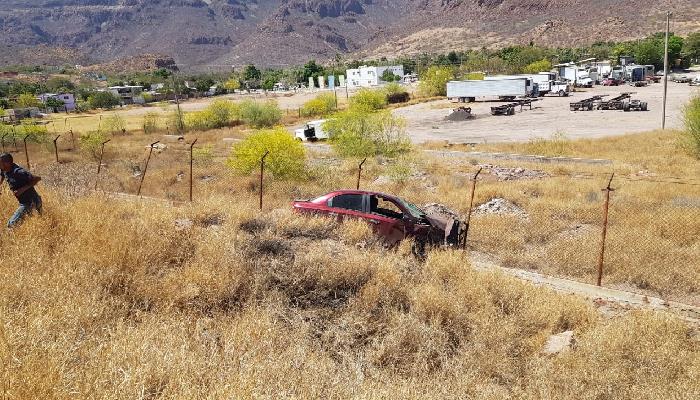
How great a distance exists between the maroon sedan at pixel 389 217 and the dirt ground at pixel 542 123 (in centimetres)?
2877

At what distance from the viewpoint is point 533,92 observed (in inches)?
2840

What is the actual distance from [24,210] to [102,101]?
4432 inches

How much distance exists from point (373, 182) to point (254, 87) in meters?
153

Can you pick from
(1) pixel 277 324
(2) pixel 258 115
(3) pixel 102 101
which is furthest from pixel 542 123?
(3) pixel 102 101

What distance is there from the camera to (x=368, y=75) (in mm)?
129750

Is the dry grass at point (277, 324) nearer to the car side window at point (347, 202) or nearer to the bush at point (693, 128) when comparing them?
the car side window at point (347, 202)

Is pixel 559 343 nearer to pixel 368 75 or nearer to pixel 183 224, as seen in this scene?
pixel 183 224

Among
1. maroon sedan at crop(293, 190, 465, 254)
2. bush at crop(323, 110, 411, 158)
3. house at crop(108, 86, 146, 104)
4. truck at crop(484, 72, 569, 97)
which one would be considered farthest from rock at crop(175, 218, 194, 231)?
house at crop(108, 86, 146, 104)

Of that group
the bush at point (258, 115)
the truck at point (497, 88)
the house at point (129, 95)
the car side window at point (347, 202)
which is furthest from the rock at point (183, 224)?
the house at point (129, 95)

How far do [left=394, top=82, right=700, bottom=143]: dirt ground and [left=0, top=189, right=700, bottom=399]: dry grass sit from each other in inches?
1259

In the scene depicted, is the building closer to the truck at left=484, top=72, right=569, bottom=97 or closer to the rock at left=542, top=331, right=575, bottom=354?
the truck at left=484, top=72, right=569, bottom=97

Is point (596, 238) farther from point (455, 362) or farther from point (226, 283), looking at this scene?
point (226, 283)

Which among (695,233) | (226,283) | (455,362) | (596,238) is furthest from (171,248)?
(695,233)

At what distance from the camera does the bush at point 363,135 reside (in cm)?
2723
